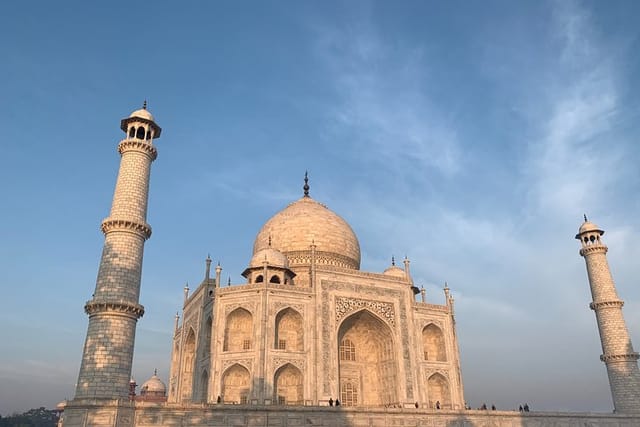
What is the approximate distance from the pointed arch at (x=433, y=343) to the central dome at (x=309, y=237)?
5930 millimetres

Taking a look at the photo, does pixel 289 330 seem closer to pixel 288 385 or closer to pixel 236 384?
pixel 288 385

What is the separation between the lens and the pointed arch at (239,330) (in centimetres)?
2372

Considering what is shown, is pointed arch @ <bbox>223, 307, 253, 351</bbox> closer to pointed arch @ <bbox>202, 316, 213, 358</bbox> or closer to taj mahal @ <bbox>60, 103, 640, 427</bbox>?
taj mahal @ <bbox>60, 103, 640, 427</bbox>

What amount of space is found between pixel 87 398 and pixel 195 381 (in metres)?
10.6

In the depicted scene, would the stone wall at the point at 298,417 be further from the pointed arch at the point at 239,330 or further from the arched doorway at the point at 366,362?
the pointed arch at the point at 239,330

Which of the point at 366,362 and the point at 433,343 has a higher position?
the point at 433,343

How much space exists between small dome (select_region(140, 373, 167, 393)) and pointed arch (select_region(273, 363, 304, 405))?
2063 cm

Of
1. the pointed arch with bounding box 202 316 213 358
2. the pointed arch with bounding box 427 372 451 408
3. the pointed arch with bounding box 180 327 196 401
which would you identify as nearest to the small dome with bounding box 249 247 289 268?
the pointed arch with bounding box 202 316 213 358

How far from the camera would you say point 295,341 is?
24.2 m

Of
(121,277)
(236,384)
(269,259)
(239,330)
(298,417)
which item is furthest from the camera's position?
(269,259)

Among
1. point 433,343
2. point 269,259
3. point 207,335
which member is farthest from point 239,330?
point 433,343

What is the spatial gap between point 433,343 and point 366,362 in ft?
12.6

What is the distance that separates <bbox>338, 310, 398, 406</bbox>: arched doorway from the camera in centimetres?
2547

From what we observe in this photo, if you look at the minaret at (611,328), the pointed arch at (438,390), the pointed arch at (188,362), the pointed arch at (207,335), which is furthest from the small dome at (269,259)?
the minaret at (611,328)
